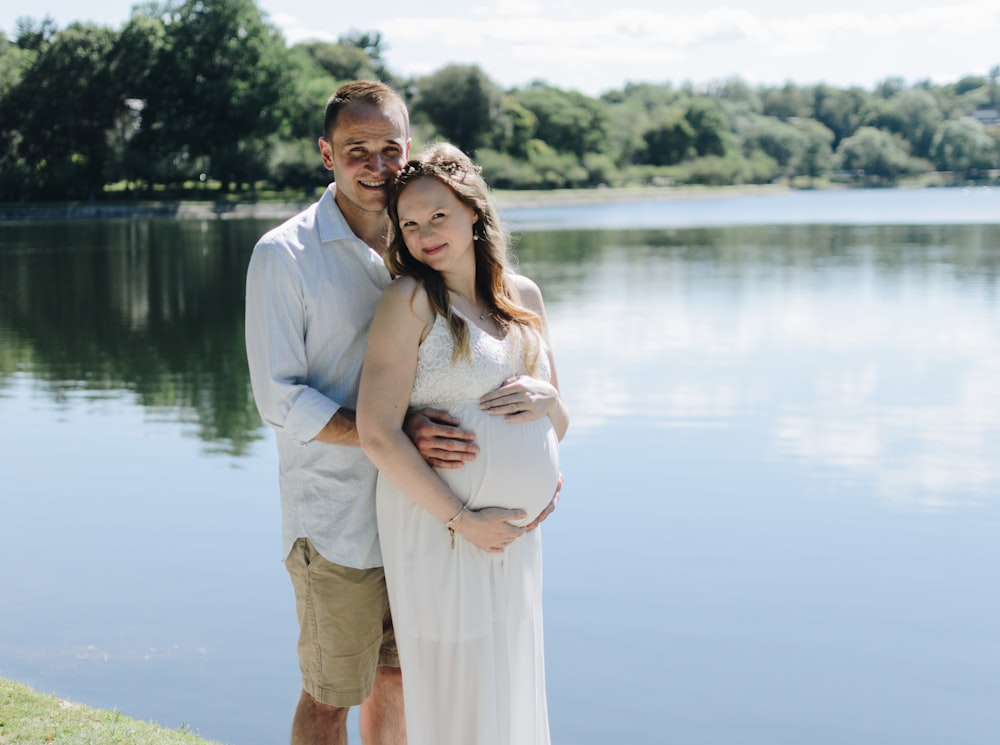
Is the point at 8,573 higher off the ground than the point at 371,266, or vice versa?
the point at 371,266

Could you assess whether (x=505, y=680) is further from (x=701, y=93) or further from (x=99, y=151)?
(x=701, y=93)

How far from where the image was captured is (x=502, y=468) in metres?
3.31

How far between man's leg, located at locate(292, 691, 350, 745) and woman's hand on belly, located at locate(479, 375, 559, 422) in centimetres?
106

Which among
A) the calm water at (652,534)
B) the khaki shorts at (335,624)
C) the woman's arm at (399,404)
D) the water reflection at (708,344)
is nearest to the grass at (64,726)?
the calm water at (652,534)

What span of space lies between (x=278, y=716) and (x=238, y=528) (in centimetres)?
277

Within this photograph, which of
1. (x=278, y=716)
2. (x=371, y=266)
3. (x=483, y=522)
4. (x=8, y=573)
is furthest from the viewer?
(x=8, y=573)

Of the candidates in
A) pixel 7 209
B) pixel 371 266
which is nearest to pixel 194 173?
pixel 7 209

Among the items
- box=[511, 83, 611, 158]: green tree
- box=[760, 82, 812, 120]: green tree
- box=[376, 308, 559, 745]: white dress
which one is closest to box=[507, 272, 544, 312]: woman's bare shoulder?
box=[376, 308, 559, 745]: white dress

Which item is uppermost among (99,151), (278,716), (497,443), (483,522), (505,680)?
(99,151)

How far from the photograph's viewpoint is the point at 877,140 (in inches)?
5733

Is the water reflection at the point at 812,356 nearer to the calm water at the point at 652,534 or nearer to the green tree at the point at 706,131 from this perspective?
the calm water at the point at 652,534

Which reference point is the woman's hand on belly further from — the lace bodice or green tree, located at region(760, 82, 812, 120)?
green tree, located at region(760, 82, 812, 120)

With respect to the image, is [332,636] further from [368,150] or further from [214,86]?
[214,86]

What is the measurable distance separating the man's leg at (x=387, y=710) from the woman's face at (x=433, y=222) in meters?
1.43
